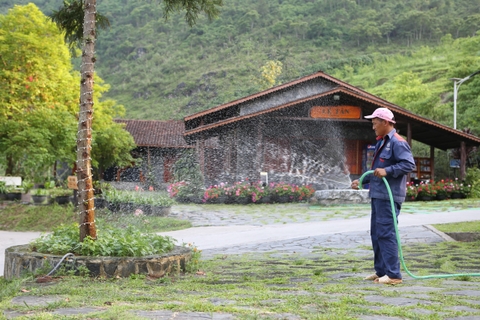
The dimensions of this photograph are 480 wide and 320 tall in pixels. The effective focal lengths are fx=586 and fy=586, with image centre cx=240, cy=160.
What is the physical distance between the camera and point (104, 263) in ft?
20.6

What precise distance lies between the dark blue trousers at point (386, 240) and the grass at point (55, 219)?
8.16m

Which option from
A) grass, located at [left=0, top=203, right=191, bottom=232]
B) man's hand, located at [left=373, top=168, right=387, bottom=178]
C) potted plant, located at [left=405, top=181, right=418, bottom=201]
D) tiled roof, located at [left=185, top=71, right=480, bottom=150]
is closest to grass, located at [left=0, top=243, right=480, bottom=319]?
man's hand, located at [left=373, top=168, right=387, bottom=178]

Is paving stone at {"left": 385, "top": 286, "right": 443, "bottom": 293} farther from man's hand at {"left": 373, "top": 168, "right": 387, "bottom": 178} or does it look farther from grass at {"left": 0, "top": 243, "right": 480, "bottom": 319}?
man's hand at {"left": 373, "top": 168, "right": 387, "bottom": 178}

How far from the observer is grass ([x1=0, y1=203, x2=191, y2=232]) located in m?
14.1

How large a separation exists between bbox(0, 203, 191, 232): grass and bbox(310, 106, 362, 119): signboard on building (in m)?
10.7

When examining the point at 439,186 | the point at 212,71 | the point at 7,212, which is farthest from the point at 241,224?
the point at 212,71

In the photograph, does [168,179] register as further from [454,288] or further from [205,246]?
[454,288]

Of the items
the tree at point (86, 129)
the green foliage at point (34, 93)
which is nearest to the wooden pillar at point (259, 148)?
the green foliage at point (34, 93)

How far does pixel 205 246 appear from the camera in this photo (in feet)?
33.7

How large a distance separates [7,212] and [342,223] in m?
9.64

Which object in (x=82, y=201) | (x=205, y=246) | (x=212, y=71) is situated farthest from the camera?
(x=212, y=71)

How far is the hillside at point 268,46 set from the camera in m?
85.3

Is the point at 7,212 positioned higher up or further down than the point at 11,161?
further down

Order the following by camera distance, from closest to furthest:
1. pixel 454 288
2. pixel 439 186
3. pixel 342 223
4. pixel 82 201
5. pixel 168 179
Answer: pixel 454 288
pixel 82 201
pixel 342 223
pixel 439 186
pixel 168 179
